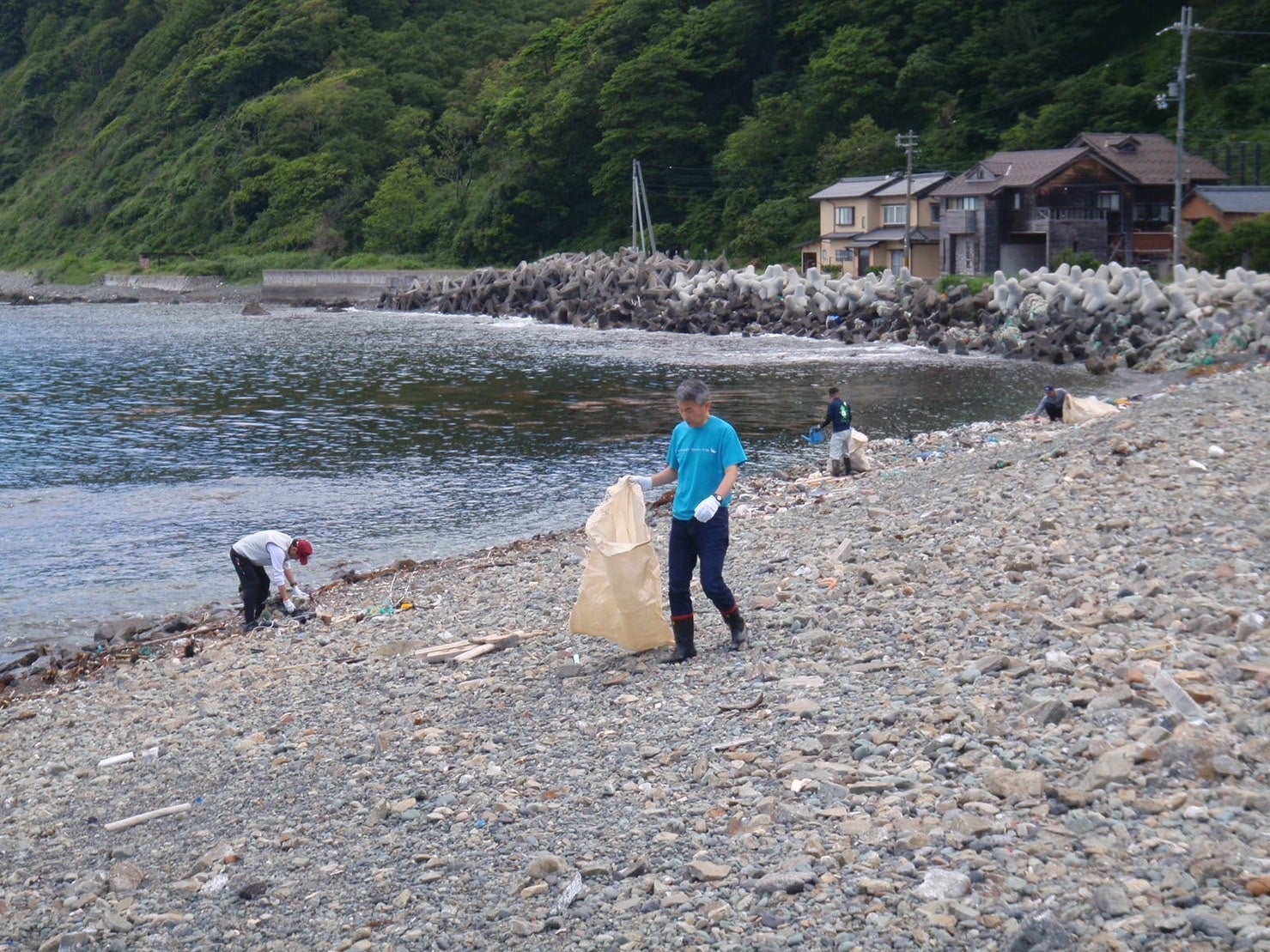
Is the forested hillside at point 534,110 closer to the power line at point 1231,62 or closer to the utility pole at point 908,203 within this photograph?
the power line at point 1231,62

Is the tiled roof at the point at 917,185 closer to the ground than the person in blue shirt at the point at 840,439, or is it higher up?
higher up

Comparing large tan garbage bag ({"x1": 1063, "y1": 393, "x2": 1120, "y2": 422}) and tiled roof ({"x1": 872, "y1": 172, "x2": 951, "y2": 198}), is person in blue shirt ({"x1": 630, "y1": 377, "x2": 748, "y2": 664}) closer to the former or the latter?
large tan garbage bag ({"x1": 1063, "y1": 393, "x2": 1120, "y2": 422})

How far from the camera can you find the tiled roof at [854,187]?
56531 millimetres

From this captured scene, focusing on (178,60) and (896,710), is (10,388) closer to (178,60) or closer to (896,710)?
(896,710)

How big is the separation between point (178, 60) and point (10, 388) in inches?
3623

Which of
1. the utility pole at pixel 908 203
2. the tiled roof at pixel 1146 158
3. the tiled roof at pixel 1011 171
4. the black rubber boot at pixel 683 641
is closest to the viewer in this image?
the black rubber boot at pixel 683 641

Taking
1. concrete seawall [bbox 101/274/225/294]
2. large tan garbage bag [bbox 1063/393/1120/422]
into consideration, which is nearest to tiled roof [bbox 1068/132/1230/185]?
large tan garbage bag [bbox 1063/393/1120/422]

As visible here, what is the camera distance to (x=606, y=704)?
7.06 m

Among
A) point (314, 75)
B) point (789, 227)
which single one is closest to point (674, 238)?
point (789, 227)

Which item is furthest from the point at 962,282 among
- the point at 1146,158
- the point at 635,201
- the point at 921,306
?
the point at 635,201

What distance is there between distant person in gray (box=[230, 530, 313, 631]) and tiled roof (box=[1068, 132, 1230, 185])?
142ft

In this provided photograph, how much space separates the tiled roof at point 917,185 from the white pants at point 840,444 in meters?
40.9

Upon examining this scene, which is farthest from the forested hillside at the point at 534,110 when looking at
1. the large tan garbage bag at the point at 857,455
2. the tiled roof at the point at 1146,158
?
the large tan garbage bag at the point at 857,455

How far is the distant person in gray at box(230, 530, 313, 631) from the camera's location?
1109 cm
